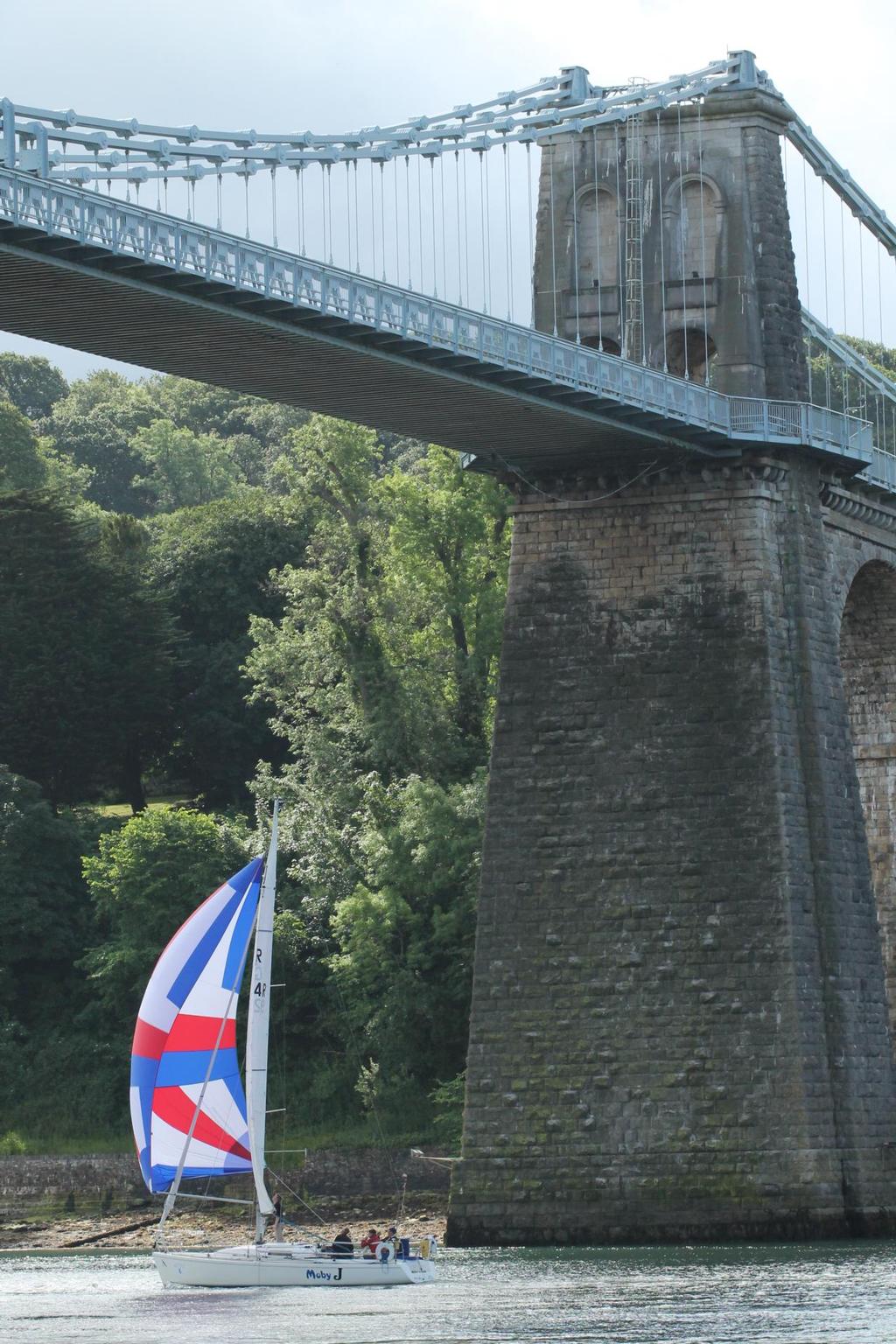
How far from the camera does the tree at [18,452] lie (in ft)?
351

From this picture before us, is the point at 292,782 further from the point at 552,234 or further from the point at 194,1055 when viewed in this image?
the point at 194,1055

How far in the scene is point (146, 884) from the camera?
69250 millimetres

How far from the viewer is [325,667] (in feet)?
233

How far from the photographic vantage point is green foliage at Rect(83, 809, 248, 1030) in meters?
68.8

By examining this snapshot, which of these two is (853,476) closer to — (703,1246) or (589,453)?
(589,453)

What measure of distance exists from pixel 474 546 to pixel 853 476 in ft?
57.0

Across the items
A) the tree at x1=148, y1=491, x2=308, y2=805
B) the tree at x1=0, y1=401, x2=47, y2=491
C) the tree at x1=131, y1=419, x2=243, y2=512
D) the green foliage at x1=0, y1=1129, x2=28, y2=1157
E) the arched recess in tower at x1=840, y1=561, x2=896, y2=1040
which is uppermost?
the tree at x1=131, y1=419, x2=243, y2=512

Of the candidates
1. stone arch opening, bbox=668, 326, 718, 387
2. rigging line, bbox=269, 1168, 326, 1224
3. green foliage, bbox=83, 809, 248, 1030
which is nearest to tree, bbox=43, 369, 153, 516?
green foliage, bbox=83, 809, 248, 1030

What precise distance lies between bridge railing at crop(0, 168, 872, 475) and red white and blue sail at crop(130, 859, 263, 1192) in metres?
9.41

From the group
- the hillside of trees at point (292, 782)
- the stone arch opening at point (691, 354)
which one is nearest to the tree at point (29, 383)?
the hillside of trees at point (292, 782)

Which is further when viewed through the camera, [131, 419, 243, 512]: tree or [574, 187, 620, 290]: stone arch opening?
[131, 419, 243, 512]: tree

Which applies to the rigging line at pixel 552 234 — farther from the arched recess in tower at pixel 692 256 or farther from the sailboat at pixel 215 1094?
the sailboat at pixel 215 1094

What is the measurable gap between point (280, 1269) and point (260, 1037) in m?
3.80

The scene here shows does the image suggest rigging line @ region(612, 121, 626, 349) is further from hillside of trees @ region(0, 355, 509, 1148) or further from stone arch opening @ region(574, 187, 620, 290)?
hillside of trees @ region(0, 355, 509, 1148)
